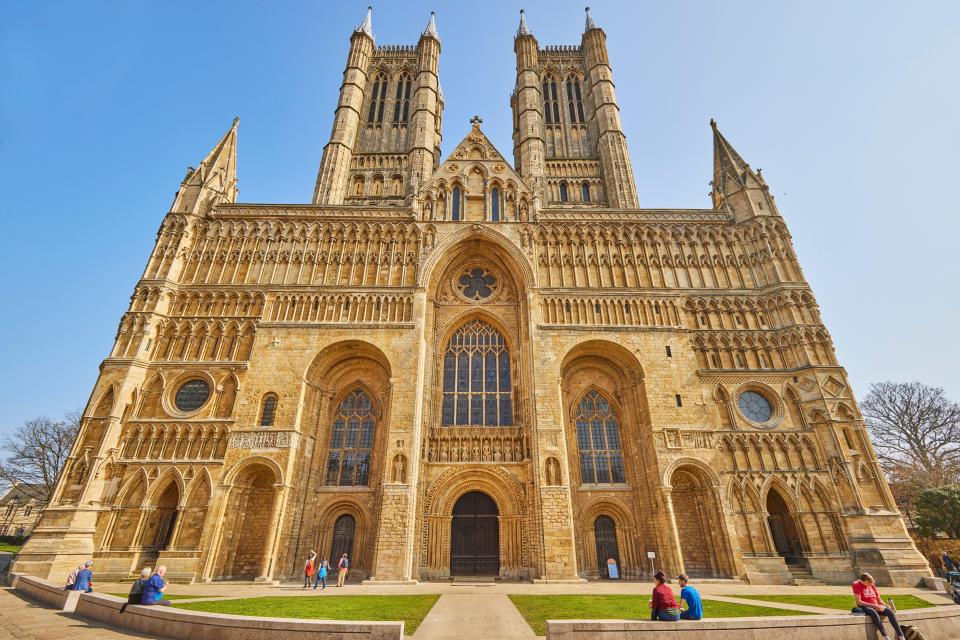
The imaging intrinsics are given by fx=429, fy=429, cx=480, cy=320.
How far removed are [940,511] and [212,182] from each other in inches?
1764

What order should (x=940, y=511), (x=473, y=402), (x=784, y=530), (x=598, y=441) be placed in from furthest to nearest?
1. (x=473, y=402)
2. (x=598, y=441)
3. (x=940, y=511)
4. (x=784, y=530)

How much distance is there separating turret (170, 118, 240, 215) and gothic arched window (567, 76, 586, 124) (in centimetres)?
2979

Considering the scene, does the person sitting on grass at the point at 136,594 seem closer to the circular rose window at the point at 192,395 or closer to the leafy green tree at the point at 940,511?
the circular rose window at the point at 192,395

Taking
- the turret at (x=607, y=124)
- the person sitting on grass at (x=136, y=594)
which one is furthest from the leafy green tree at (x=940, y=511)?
the person sitting on grass at (x=136, y=594)

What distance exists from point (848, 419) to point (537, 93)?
34.3 m

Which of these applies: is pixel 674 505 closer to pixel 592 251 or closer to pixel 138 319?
pixel 592 251

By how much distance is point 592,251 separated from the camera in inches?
1008

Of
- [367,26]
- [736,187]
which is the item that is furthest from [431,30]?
[736,187]

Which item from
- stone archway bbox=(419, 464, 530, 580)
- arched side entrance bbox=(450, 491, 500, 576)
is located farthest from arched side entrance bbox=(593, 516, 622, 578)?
arched side entrance bbox=(450, 491, 500, 576)

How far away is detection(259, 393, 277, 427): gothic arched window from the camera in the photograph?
68.5 feet

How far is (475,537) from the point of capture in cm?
2070

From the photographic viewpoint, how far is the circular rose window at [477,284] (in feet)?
86.2

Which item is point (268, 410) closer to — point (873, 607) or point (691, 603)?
point (691, 603)

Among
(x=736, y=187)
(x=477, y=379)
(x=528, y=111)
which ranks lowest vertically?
→ (x=477, y=379)
